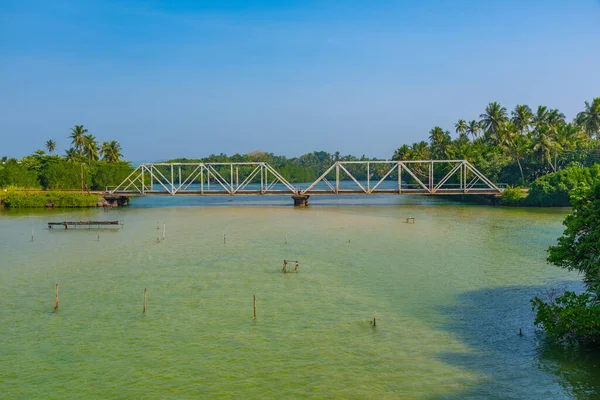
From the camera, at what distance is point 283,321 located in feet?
75.9

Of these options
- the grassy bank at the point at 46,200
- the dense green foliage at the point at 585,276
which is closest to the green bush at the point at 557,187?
the dense green foliage at the point at 585,276

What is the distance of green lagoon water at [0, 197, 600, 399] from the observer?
56.4ft

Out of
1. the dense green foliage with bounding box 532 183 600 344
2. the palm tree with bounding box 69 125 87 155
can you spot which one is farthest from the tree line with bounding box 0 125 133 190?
the dense green foliage with bounding box 532 183 600 344

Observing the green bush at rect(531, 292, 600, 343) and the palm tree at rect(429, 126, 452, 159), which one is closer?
the green bush at rect(531, 292, 600, 343)

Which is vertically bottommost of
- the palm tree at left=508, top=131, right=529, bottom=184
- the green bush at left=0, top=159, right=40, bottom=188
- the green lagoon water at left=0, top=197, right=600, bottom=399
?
the green lagoon water at left=0, top=197, right=600, bottom=399

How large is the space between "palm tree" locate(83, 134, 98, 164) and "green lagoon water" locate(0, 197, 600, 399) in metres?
60.4

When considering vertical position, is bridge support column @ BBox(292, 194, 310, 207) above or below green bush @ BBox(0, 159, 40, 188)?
below

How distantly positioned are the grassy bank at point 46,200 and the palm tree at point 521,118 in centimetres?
7161

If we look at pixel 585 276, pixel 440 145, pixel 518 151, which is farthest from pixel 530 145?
pixel 585 276

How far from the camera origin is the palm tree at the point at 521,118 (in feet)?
322

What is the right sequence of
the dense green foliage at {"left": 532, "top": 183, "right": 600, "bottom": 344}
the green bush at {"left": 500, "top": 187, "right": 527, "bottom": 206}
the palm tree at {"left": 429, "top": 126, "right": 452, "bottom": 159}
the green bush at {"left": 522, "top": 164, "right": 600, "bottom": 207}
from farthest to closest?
the palm tree at {"left": 429, "top": 126, "right": 452, "bottom": 159} → the green bush at {"left": 500, "top": 187, "right": 527, "bottom": 206} → the green bush at {"left": 522, "top": 164, "right": 600, "bottom": 207} → the dense green foliage at {"left": 532, "top": 183, "right": 600, "bottom": 344}

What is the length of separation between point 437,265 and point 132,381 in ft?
71.7

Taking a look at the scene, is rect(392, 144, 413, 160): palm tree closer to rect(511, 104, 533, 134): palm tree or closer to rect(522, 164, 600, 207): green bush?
rect(511, 104, 533, 134): palm tree

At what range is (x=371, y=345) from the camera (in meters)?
20.3
